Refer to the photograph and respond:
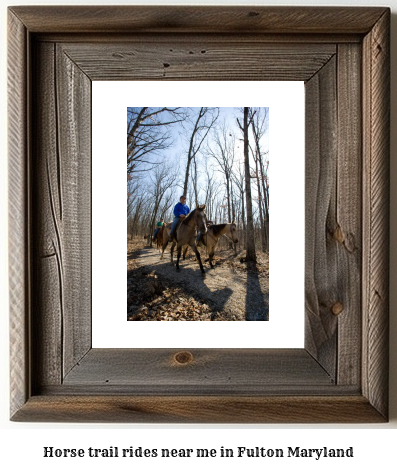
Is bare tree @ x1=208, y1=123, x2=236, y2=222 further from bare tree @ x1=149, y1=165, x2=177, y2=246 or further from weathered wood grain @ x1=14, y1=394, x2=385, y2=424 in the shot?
weathered wood grain @ x1=14, y1=394, x2=385, y2=424

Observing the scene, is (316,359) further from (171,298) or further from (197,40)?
(197,40)

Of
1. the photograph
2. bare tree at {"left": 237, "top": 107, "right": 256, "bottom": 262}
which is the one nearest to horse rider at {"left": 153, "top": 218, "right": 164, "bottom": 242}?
the photograph

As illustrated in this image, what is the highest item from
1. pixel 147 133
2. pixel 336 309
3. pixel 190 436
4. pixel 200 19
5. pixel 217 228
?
pixel 200 19

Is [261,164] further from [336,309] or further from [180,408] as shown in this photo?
[180,408]

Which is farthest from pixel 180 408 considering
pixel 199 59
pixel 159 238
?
pixel 199 59

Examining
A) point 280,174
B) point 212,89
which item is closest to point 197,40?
point 212,89

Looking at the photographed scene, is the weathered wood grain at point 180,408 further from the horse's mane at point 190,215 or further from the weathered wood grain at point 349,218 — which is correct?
the horse's mane at point 190,215

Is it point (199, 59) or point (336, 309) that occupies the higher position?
point (199, 59)
